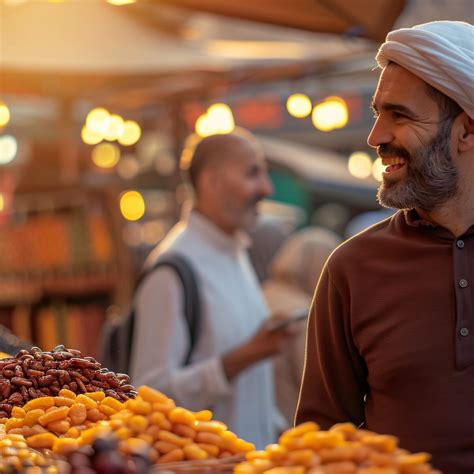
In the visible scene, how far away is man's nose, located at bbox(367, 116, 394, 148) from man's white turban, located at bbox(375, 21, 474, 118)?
0.16 metres

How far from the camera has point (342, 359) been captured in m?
3.21

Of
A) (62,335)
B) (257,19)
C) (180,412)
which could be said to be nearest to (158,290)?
(257,19)

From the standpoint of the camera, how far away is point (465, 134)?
3102mm

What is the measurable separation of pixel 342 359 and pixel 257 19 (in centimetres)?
325

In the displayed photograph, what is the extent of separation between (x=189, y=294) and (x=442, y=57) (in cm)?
224

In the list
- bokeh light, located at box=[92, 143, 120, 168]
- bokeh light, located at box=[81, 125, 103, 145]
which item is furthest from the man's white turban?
bokeh light, located at box=[92, 143, 120, 168]

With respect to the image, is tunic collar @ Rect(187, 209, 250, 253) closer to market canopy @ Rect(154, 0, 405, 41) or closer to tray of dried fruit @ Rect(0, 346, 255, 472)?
market canopy @ Rect(154, 0, 405, 41)

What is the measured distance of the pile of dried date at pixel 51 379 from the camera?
133 inches

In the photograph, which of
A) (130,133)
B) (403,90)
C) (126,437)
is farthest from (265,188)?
(130,133)

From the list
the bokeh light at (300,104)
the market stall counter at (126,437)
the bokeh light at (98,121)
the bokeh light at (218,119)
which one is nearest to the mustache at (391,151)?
the market stall counter at (126,437)

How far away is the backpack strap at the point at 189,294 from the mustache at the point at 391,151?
6.59ft

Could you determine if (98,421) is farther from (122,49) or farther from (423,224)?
(122,49)

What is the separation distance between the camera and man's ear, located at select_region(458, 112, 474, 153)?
10.1ft

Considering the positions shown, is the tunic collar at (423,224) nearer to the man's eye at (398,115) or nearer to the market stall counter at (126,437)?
the man's eye at (398,115)
